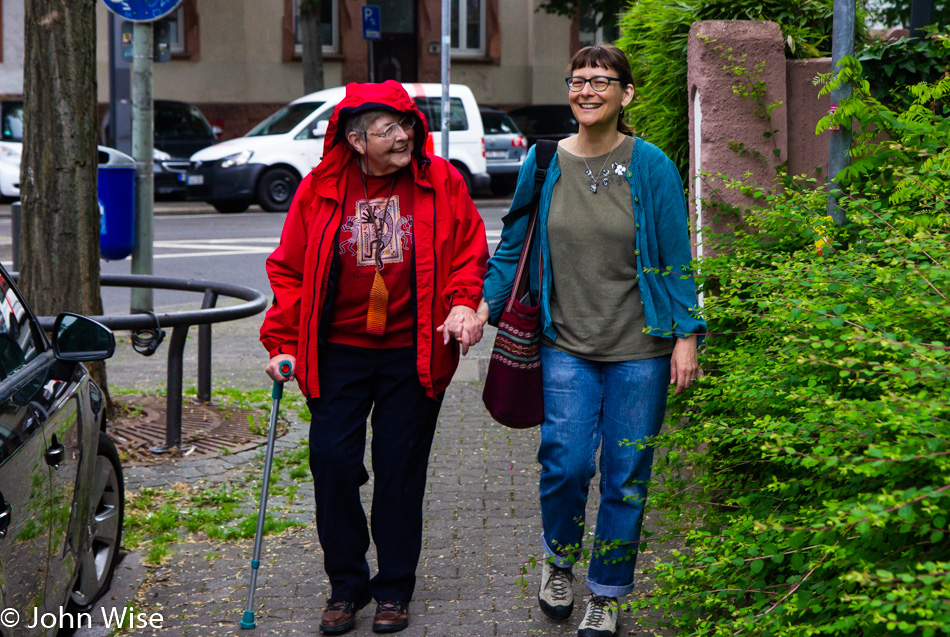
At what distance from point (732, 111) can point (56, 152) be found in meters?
3.40

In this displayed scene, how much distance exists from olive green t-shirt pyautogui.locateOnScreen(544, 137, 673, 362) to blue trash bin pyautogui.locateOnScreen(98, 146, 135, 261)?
5.36m

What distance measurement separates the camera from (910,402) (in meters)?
2.24

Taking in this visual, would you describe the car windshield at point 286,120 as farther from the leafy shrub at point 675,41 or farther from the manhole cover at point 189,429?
the leafy shrub at point 675,41

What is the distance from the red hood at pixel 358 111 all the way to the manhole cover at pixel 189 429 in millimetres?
2740

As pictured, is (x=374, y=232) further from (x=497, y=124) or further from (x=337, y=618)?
(x=497, y=124)

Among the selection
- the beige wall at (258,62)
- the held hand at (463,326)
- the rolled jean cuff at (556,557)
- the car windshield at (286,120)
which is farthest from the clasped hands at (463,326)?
the beige wall at (258,62)

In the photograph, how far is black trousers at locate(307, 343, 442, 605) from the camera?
3967mm

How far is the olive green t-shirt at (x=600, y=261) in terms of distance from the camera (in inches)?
150

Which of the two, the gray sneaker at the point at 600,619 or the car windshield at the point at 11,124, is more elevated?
the car windshield at the point at 11,124

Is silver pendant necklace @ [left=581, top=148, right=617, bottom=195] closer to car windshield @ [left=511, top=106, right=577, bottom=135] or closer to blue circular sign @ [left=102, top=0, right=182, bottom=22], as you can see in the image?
blue circular sign @ [left=102, top=0, right=182, bottom=22]

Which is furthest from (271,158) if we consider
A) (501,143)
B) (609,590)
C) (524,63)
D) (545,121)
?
(609,590)

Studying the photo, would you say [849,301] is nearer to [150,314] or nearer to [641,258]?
[641,258]

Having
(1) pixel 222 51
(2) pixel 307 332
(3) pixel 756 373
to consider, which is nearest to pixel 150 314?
(2) pixel 307 332

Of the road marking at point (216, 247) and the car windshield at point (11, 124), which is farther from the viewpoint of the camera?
the car windshield at point (11, 124)
